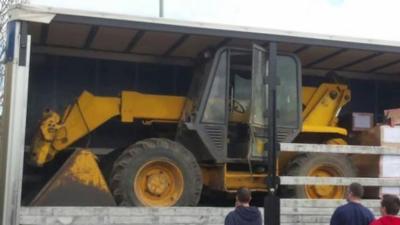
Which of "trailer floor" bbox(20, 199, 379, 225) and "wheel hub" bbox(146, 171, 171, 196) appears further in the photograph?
"wheel hub" bbox(146, 171, 171, 196)

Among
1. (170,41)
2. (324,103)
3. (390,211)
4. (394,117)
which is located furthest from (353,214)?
(324,103)

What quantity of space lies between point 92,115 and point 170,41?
4.67ft

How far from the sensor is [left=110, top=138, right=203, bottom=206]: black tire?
7094mm

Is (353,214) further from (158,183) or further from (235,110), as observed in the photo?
(235,110)

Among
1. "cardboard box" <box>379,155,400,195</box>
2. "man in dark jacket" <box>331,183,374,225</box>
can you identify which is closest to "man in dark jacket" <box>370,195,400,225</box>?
"man in dark jacket" <box>331,183,374,225</box>

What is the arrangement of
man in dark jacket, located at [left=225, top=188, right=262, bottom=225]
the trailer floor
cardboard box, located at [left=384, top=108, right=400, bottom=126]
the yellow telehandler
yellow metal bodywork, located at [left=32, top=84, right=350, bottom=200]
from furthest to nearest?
cardboard box, located at [left=384, top=108, right=400, bottom=126], yellow metal bodywork, located at [left=32, top=84, right=350, bottom=200], the yellow telehandler, the trailer floor, man in dark jacket, located at [left=225, top=188, right=262, bottom=225]

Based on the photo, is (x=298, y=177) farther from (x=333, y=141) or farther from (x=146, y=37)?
(x=146, y=37)

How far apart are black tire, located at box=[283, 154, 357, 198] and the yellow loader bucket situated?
2.39m

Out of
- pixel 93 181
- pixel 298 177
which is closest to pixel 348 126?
pixel 298 177

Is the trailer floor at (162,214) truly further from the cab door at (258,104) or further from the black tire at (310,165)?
the cab door at (258,104)

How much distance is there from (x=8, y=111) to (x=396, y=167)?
4659 mm

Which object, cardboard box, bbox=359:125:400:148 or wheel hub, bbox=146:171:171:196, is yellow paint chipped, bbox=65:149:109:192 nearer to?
wheel hub, bbox=146:171:171:196

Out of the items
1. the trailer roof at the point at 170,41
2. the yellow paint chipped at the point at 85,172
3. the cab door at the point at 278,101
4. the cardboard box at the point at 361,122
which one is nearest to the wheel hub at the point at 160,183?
the yellow paint chipped at the point at 85,172

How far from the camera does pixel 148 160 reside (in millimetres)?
7281
